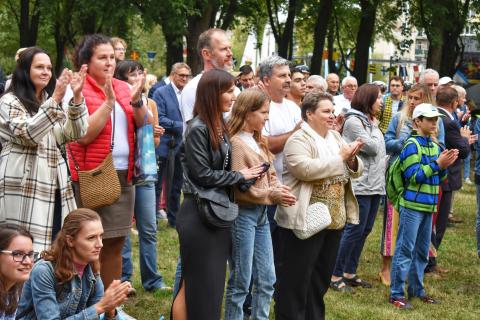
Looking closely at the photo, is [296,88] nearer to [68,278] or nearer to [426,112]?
[426,112]

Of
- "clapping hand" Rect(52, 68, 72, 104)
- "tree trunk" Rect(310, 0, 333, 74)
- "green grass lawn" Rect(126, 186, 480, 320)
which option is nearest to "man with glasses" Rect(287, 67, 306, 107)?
"green grass lawn" Rect(126, 186, 480, 320)

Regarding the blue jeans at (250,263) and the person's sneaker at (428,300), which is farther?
the person's sneaker at (428,300)

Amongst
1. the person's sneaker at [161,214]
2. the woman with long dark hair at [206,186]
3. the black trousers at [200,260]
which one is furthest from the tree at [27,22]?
the black trousers at [200,260]

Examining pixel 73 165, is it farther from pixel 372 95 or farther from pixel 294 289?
pixel 372 95

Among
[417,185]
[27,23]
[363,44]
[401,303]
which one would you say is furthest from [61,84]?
[27,23]

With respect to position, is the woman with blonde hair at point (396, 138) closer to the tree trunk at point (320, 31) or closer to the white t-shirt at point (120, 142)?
the white t-shirt at point (120, 142)

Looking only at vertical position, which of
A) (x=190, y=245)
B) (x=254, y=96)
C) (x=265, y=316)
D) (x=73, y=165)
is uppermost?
(x=254, y=96)

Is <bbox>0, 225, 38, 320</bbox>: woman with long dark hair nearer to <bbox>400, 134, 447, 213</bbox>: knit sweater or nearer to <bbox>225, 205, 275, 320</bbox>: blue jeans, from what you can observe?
<bbox>225, 205, 275, 320</bbox>: blue jeans

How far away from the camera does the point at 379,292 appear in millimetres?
8164

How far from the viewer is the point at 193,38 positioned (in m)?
26.0

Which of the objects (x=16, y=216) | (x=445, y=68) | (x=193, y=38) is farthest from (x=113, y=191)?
(x=445, y=68)

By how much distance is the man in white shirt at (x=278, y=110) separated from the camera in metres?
6.52

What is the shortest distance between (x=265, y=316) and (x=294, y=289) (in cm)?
43

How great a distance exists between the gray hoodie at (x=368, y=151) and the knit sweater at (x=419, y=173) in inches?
20.1
